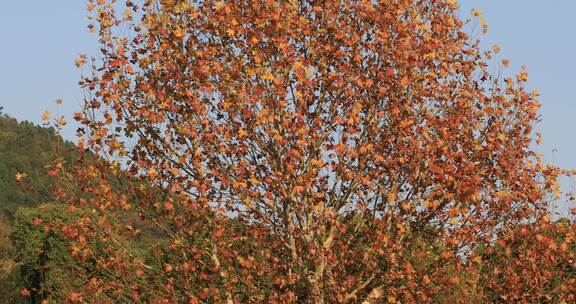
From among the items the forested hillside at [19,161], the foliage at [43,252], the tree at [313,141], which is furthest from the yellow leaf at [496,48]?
the forested hillside at [19,161]

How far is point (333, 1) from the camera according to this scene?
1486cm

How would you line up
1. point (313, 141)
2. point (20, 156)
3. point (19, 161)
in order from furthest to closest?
point (20, 156), point (19, 161), point (313, 141)

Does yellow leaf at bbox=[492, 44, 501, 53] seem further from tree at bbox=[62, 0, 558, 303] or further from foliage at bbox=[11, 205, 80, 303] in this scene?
foliage at bbox=[11, 205, 80, 303]

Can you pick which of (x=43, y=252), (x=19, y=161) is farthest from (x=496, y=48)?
(x=19, y=161)

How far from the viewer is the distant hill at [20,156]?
63.3 meters

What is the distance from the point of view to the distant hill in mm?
63312

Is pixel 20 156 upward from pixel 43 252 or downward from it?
upward

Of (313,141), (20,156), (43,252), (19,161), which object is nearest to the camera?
(313,141)

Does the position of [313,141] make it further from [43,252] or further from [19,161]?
[19,161]

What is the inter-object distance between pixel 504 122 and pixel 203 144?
5284 millimetres

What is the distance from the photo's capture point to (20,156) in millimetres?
69938

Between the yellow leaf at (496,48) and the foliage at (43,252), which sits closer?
the yellow leaf at (496,48)

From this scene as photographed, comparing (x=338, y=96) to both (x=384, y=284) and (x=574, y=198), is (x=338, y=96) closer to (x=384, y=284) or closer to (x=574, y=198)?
(x=384, y=284)

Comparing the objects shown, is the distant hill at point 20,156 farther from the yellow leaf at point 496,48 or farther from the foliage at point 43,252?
the yellow leaf at point 496,48
